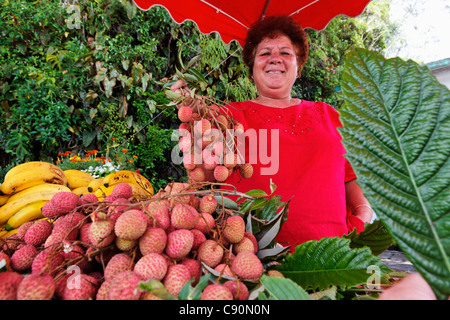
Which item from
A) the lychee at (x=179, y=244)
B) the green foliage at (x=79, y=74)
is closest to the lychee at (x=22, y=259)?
the lychee at (x=179, y=244)

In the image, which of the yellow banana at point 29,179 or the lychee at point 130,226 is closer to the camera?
the lychee at point 130,226

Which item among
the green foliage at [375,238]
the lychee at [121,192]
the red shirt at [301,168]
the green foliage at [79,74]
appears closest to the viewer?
the lychee at [121,192]

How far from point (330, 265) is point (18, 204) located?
144 centimetres

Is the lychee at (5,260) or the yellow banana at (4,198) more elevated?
the yellow banana at (4,198)

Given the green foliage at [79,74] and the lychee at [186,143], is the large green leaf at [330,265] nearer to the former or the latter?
the lychee at [186,143]

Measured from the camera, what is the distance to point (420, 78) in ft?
1.01

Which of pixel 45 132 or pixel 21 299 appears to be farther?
pixel 45 132

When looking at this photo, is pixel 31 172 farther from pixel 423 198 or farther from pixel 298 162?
pixel 423 198

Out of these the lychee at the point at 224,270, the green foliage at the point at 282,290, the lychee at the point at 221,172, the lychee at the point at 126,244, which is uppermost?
the lychee at the point at 221,172

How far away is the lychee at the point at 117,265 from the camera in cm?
36

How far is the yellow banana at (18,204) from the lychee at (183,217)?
4.03 ft

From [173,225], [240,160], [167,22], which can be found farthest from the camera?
[167,22]

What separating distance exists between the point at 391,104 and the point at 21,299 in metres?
0.47

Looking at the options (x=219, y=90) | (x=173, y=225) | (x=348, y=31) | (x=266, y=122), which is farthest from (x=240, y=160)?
(x=348, y=31)
